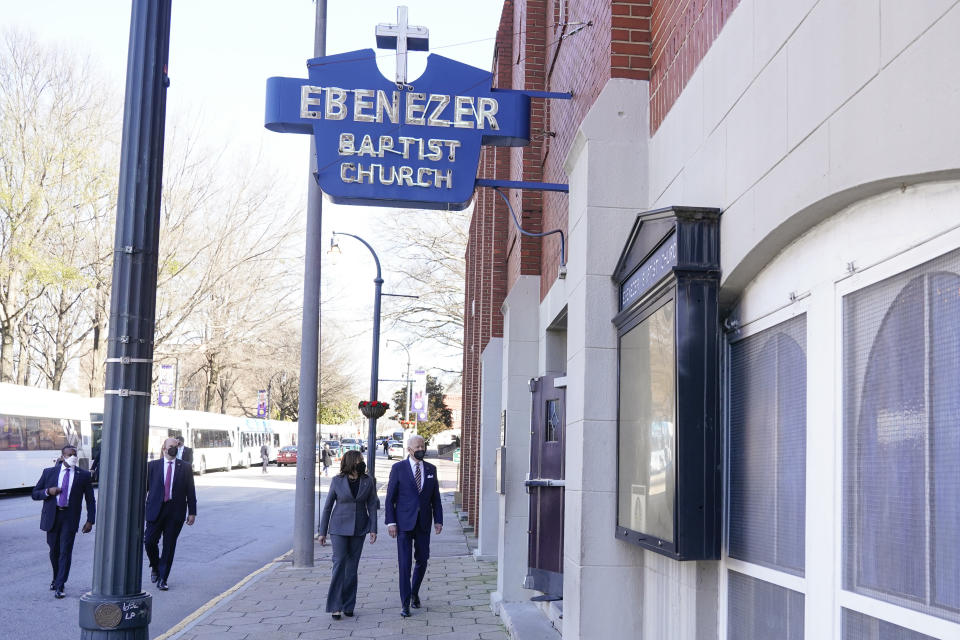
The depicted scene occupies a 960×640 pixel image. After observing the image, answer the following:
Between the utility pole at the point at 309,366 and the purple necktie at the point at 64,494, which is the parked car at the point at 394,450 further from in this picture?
the purple necktie at the point at 64,494

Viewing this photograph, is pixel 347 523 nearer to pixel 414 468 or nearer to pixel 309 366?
pixel 414 468

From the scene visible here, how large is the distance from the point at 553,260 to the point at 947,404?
22.6 feet

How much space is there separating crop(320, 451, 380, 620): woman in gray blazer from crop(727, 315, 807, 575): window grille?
19.1 ft

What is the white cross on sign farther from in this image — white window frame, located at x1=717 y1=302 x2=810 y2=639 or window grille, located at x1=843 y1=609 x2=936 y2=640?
window grille, located at x1=843 y1=609 x2=936 y2=640

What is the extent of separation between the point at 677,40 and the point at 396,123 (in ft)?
8.15

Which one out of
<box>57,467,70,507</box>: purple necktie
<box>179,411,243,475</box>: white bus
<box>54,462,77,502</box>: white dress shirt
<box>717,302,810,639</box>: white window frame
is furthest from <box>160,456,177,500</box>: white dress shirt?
<box>179,411,243,475</box>: white bus

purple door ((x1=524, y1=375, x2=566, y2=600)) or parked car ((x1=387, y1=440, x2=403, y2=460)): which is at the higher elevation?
purple door ((x1=524, y1=375, x2=566, y2=600))

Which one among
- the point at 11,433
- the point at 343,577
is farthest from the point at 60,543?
the point at 11,433

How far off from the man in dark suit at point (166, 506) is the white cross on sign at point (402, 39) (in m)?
6.88

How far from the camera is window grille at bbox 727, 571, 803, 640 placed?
368 cm

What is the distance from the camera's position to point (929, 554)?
8.87 feet

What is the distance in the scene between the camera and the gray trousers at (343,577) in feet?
30.8

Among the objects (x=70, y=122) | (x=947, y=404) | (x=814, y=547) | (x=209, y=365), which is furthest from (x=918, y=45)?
(x=209, y=365)

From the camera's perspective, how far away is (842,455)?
3258mm
